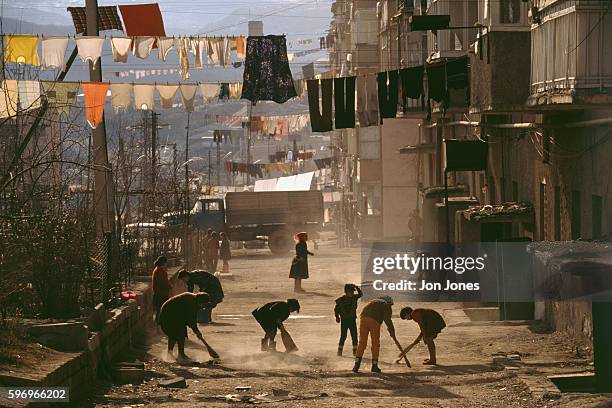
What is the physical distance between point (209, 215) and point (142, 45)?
84.3 feet

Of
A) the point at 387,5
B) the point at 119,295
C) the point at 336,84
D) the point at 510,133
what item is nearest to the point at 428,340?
the point at 119,295

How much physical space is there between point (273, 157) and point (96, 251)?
134637 mm

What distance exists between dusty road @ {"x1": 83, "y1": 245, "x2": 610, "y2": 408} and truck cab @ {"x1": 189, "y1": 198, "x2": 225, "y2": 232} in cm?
2945

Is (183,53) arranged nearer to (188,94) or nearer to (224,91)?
(188,94)

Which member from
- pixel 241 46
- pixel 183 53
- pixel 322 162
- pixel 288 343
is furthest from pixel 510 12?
pixel 322 162

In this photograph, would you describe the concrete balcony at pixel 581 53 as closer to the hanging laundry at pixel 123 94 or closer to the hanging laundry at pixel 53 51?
the hanging laundry at pixel 53 51

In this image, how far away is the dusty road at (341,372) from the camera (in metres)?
15.3

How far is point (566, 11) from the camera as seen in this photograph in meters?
18.9

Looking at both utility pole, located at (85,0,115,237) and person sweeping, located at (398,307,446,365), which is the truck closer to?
utility pole, located at (85,0,115,237)

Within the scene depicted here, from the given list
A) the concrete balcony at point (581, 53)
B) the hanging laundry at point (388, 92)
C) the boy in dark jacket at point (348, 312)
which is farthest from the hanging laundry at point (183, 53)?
the concrete balcony at point (581, 53)

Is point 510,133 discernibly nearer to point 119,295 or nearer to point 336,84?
point 336,84

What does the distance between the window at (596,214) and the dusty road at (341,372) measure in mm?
1869

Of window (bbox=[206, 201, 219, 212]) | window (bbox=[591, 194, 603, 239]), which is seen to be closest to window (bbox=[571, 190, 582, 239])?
window (bbox=[591, 194, 603, 239])

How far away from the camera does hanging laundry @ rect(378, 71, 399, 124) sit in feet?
102
